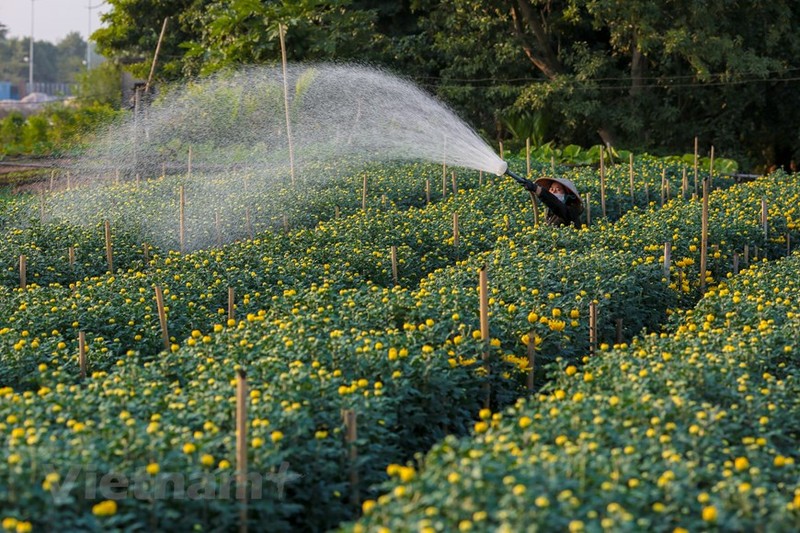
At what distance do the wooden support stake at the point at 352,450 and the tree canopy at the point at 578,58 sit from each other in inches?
684

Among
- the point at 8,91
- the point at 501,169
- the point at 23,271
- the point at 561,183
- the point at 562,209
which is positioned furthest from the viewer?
the point at 8,91

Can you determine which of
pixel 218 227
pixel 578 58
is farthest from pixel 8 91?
pixel 218 227

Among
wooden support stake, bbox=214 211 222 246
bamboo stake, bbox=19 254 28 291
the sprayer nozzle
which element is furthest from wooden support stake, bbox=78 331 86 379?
wooden support stake, bbox=214 211 222 246

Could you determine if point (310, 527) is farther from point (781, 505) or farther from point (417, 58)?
point (417, 58)

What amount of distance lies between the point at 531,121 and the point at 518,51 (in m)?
1.61

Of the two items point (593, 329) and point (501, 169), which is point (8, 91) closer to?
point (501, 169)

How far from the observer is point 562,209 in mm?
11984

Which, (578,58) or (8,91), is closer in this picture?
(578,58)

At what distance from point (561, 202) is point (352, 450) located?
7121 millimetres

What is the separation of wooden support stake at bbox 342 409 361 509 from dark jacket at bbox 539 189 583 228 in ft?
22.2

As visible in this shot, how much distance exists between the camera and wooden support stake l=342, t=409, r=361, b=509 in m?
5.37

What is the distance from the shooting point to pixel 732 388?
5.95 m

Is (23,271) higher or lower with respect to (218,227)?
lower

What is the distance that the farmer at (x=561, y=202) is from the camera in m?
12.0
